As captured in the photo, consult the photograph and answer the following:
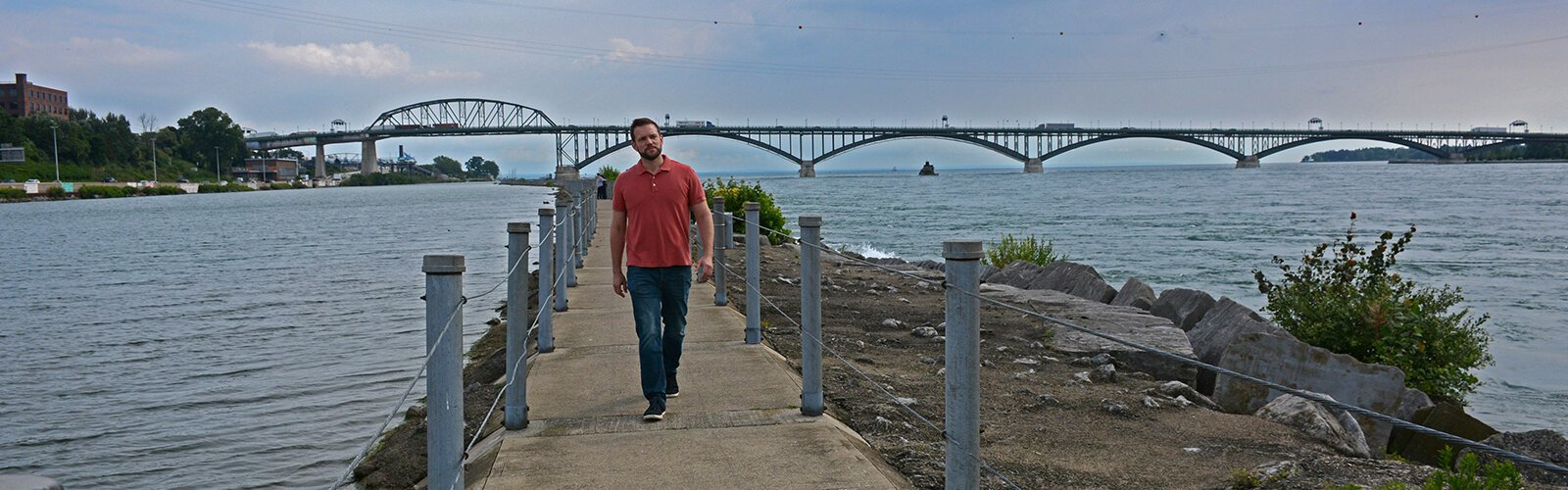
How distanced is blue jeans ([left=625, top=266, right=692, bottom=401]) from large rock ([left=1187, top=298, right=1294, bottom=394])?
17.6 ft

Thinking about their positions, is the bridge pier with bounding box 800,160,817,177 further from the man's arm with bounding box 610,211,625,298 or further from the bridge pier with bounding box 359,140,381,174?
the man's arm with bounding box 610,211,625,298

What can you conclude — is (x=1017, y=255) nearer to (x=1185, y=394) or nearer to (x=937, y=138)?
(x=1185, y=394)

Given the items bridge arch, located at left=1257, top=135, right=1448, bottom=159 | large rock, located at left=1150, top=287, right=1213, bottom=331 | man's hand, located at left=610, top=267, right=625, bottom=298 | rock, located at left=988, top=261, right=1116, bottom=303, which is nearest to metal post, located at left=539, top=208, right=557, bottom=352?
man's hand, located at left=610, top=267, right=625, bottom=298

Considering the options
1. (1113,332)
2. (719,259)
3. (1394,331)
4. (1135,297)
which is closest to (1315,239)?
(1135,297)

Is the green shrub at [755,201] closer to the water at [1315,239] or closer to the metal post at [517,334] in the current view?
the water at [1315,239]

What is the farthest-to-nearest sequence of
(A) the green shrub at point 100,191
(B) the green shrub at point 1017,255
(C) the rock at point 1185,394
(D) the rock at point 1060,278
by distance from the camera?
(A) the green shrub at point 100,191
(B) the green shrub at point 1017,255
(D) the rock at point 1060,278
(C) the rock at point 1185,394

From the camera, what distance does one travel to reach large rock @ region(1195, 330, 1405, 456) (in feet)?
28.6

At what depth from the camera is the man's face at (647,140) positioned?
6747 millimetres

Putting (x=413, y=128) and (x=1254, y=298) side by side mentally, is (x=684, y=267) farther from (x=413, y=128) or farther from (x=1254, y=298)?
(x=413, y=128)

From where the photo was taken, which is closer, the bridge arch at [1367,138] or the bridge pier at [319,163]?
the bridge arch at [1367,138]

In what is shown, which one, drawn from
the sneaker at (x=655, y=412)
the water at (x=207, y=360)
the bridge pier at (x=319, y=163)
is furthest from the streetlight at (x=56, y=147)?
the sneaker at (x=655, y=412)

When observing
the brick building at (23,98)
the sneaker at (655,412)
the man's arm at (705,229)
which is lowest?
the sneaker at (655,412)

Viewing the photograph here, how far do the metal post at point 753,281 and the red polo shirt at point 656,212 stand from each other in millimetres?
2198

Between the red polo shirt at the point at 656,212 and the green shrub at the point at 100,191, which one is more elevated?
the red polo shirt at the point at 656,212
